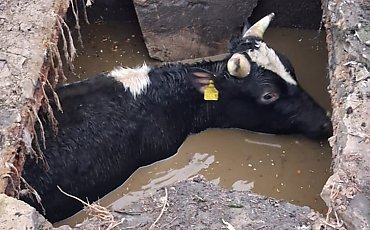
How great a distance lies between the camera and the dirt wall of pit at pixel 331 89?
14.6 feet

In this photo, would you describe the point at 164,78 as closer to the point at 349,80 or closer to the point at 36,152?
the point at 36,152

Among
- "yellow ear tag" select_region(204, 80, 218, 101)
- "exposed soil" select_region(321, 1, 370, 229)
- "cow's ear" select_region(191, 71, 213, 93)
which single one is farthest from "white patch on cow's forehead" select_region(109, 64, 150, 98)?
"exposed soil" select_region(321, 1, 370, 229)

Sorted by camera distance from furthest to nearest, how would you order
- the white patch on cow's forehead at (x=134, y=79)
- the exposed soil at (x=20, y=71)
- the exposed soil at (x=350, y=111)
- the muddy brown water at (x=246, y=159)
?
the white patch on cow's forehead at (x=134, y=79) < the muddy brown water at (x=246, y=159) < the exposed soil at (x=20, y=71) < the exposed soil at (x=350, y=111)

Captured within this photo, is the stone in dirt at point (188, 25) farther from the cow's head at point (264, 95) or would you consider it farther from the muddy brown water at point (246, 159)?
the cow's head at point (264, 95)

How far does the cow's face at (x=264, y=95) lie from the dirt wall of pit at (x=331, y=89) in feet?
2.26

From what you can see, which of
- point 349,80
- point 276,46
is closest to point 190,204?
point 349,80

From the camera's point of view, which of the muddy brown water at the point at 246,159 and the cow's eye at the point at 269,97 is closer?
the muddy brown water at the point at 246,159

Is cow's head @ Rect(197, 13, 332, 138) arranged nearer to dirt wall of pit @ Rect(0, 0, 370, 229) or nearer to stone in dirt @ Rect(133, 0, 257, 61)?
stone in dirt @ Rect(133, 0, 257, 61)

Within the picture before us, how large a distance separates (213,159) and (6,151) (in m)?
2.30

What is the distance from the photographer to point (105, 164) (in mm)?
6281

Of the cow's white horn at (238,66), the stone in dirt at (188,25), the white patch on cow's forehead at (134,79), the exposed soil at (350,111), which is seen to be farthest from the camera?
the stone in dirt at (188,25)

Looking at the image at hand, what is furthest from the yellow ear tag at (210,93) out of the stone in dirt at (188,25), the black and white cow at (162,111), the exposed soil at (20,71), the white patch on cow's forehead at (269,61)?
the exposed soil at (20,71)

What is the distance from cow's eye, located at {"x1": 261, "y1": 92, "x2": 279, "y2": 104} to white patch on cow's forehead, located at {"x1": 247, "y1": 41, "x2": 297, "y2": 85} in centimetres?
17

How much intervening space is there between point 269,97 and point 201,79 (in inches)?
24.4
